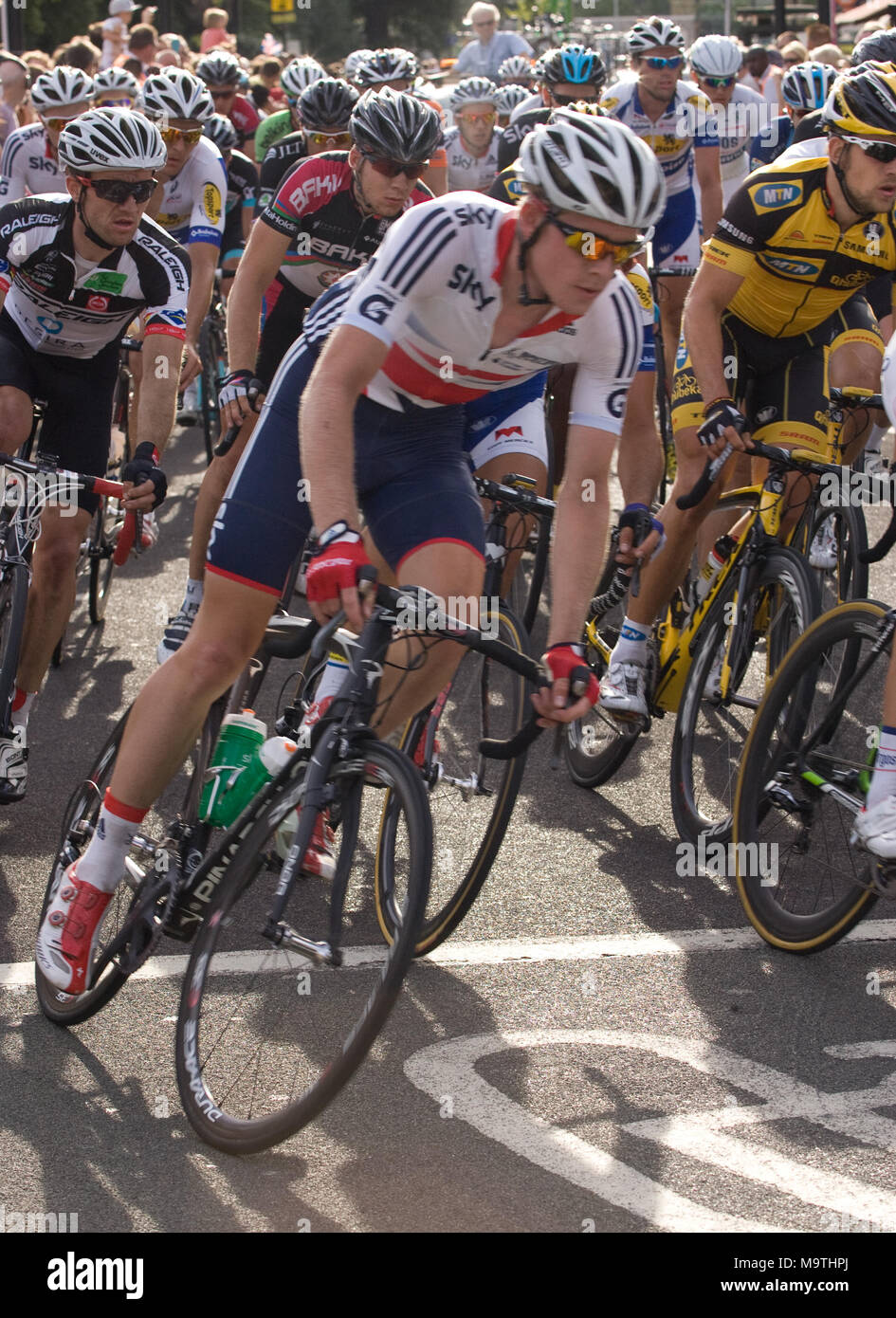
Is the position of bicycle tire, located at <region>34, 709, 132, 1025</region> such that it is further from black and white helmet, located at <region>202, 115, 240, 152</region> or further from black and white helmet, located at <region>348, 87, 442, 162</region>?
black and white helmet, located at <region>202, 115, 240, 152</region>

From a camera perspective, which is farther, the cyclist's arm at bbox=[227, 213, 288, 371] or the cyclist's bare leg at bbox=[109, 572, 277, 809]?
the cyclist's arm at bbox=[227, 213, 288, 371]

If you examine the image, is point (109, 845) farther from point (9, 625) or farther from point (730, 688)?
point (730, 688)

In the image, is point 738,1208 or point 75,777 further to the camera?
point 75,777

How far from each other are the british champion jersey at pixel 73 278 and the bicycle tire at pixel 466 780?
1718 millimetres

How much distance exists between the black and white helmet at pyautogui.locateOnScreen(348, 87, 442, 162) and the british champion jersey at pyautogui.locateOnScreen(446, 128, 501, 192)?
24.1 ft

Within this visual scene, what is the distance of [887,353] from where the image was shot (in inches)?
165

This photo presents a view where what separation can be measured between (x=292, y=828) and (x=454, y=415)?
1.28 meters

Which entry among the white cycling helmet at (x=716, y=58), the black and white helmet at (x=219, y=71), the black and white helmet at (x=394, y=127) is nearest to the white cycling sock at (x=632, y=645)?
the black and white helmet at (x=394, y=127)

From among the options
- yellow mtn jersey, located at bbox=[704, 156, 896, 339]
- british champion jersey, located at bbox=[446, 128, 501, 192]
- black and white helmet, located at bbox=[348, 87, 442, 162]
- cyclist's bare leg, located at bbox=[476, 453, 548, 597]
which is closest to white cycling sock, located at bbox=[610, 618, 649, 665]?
cyclist's bare leg, located at bbox=[476, 453, 548, 597]

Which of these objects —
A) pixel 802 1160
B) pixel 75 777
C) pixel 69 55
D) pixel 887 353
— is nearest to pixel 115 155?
pixel 75 777

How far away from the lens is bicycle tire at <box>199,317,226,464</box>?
11.0m

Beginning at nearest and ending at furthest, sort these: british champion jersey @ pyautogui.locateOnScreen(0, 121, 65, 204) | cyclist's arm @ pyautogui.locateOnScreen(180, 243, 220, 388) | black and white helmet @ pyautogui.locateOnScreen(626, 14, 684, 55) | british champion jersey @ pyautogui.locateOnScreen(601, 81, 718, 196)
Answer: cyclist's arm @ pyautogui.locateOnScreen(180, 243, 220, 388)
british champion jersey @ pyautogui.locateOnScreen(0, 121, 65, 204)
black and white helmet @ pyautogui.locateOnScreen(626, 14, 684, 55)
british champion jersey @ pyautogui.locateOnScreen(601, 81, 718, 196)

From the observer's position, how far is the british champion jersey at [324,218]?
5953mm
